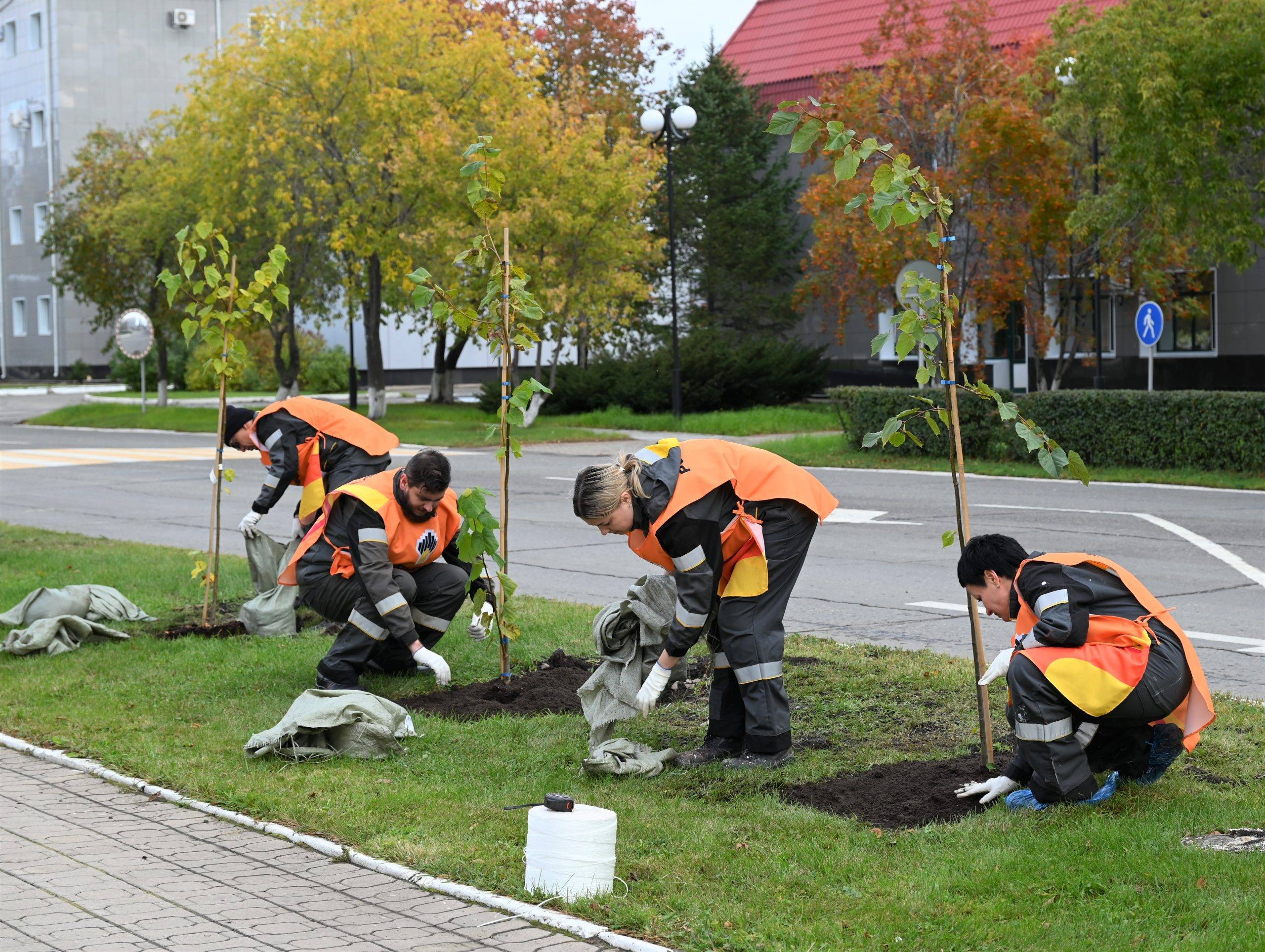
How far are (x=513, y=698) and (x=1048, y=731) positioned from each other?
10.0ft

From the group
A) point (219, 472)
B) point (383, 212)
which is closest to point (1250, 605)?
point (219, 472)

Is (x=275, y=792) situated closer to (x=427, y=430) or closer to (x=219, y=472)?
(x=219, y=472)

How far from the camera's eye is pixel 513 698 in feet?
23.6

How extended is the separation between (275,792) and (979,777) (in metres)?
2.76

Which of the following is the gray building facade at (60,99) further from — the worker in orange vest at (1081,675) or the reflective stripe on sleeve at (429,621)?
the worker in orange vest at (1081,675)

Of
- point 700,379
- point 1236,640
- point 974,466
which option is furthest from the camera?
point 700,379

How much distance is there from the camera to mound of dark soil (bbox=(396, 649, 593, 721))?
273 inches

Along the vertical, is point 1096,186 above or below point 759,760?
above

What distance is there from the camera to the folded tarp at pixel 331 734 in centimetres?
618

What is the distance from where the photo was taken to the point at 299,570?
771cm

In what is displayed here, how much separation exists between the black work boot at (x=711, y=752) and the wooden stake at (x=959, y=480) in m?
1.03

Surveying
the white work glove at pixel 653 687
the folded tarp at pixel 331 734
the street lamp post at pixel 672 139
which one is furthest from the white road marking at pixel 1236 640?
the street lamp post at pixel 672 139

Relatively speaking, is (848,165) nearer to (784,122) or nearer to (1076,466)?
(784,122)

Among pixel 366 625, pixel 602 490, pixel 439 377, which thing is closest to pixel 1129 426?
pixel 366 625
